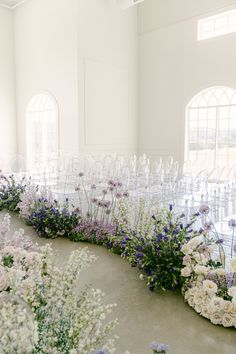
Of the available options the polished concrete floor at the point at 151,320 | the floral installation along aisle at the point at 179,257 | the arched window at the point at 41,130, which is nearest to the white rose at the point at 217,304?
the floral installation along aisle at the point at 179,257

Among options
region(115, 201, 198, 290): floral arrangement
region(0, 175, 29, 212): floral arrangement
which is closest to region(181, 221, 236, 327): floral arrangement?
region(115, 201, 198, 290): floral arrangement

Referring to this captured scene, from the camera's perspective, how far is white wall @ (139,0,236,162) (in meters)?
7.38

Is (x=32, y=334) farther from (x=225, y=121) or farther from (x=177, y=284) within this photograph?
(x=225, y=121)

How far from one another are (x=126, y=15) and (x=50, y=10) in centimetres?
201

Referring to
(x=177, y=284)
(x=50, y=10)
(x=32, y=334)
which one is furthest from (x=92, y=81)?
(x=32, y=334)

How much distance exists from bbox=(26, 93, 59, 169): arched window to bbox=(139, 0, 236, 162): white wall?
2475 millimetres

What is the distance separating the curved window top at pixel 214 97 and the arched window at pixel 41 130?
3659 mm

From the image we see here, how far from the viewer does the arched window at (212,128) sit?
7.46m

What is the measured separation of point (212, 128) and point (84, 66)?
347cm

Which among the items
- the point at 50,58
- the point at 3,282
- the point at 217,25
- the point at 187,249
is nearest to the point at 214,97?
the point at 217,25

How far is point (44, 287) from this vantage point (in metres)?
1.09

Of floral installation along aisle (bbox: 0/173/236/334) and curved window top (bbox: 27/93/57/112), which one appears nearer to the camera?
floral installation along aisle (bbox: 0/173/236/334)

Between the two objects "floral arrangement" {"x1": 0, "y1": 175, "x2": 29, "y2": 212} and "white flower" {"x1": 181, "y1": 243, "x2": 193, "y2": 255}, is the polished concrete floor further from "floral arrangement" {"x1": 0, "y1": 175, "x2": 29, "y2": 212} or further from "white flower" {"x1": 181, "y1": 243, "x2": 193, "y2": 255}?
"floral arrangement" {"x1": 0, "y1": 175, "x2": 29, "y2": 212}

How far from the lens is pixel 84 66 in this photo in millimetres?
7672
